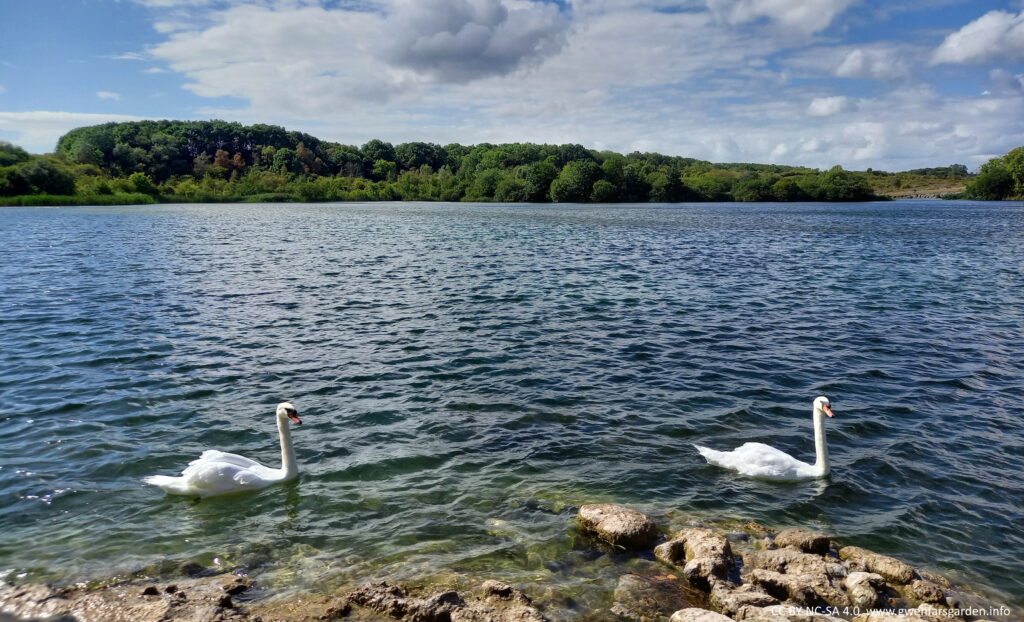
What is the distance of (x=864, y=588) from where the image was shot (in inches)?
263

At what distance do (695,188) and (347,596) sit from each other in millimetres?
177998

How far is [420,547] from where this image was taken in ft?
26.4

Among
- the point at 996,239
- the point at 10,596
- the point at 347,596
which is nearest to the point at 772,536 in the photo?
the point at 347,596

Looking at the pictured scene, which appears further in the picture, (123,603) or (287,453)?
(287,453)

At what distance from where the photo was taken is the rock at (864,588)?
659cm

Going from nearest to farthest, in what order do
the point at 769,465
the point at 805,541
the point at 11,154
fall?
the point at 805,541 < the point at 769,465 < the point at 11,154

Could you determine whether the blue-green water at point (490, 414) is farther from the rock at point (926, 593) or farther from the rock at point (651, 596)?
the rock at point (926, 593)

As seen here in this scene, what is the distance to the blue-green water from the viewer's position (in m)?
8.29

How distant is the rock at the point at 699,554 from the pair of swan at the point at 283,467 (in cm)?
246

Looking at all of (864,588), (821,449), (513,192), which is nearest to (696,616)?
(864,588)

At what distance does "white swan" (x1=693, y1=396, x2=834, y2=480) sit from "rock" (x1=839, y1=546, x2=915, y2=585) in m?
2.10

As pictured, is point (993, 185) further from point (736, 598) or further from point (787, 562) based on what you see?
point (736, 598)

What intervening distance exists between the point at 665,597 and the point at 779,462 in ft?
13.5

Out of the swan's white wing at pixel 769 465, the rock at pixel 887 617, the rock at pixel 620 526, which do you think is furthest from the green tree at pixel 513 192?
the rock at pixel 887 617
